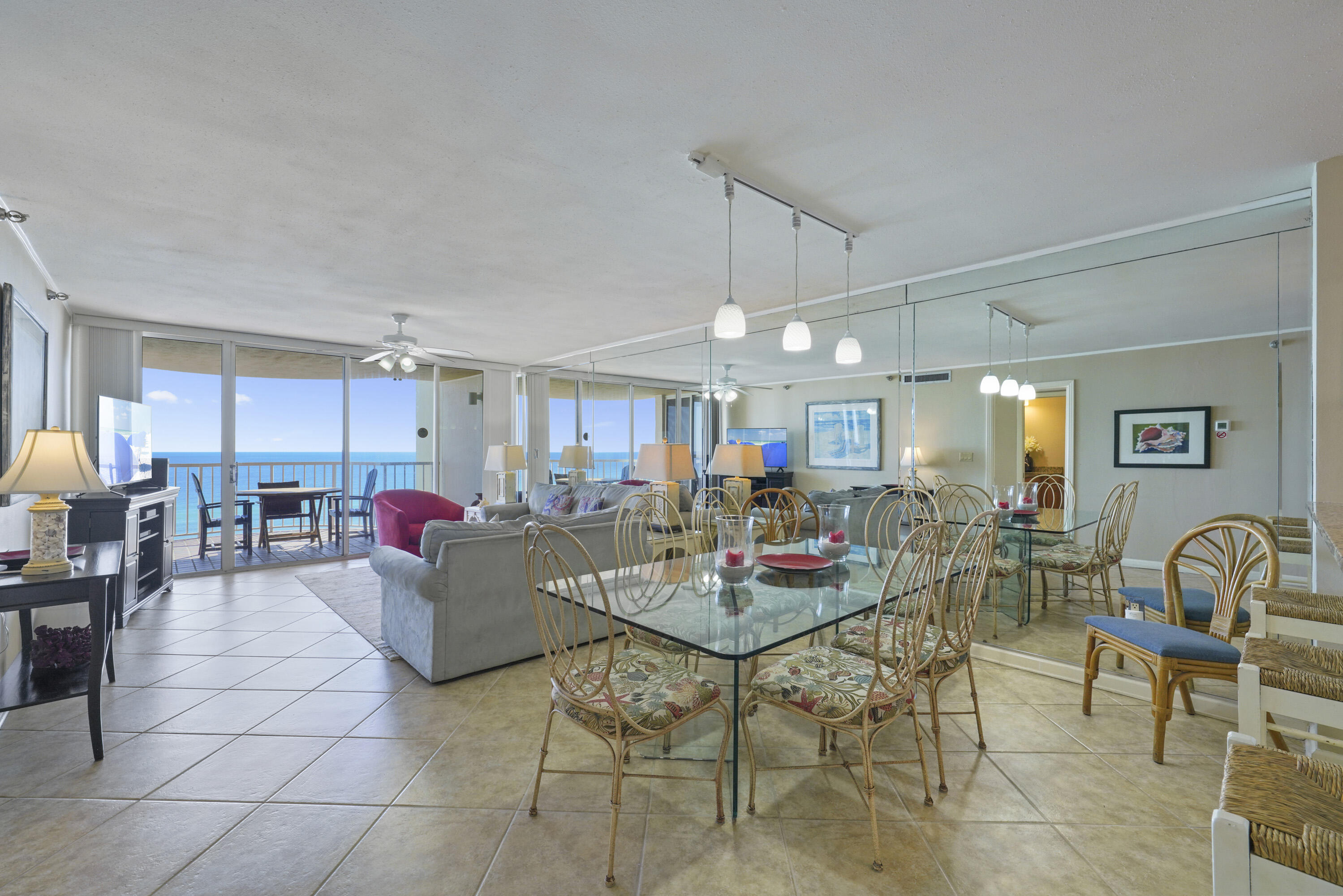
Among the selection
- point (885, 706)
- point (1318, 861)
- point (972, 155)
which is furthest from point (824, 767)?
point (972, 155)

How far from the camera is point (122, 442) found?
4699 millimetres

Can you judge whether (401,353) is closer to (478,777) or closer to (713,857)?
(478,777)

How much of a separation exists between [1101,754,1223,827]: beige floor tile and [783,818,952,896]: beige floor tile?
0.94 m

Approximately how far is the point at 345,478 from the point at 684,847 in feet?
20.3

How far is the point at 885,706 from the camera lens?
188cm

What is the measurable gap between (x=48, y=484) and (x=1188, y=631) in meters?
4.73

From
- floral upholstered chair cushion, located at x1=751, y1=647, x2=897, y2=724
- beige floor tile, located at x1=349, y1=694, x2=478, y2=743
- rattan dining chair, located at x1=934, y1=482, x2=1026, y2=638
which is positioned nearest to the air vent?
rattan dining chair, located at x1=934, y1=482, x2=1026, y2=638

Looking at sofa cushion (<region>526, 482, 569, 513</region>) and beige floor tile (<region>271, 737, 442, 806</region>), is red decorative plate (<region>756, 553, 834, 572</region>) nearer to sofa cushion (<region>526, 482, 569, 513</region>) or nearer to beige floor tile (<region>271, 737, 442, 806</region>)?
beige floor tile (<region>271, 737, 442, 806</region>)

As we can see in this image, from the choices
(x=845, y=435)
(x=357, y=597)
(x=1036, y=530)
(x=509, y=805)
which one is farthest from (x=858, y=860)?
(x=357, y=597)

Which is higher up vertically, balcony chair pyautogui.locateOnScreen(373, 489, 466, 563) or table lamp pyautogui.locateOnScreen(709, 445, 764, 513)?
table lamp pyautogui.locateOnScreen(709, 445, 764, 513)

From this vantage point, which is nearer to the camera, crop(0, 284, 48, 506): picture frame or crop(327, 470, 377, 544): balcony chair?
crop(0, 284, 48, 506): picture frame

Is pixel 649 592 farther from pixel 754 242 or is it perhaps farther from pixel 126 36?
pixel 126 36

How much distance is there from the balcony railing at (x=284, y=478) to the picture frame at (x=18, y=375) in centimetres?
241

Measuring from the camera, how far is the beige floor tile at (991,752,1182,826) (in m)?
1.94
